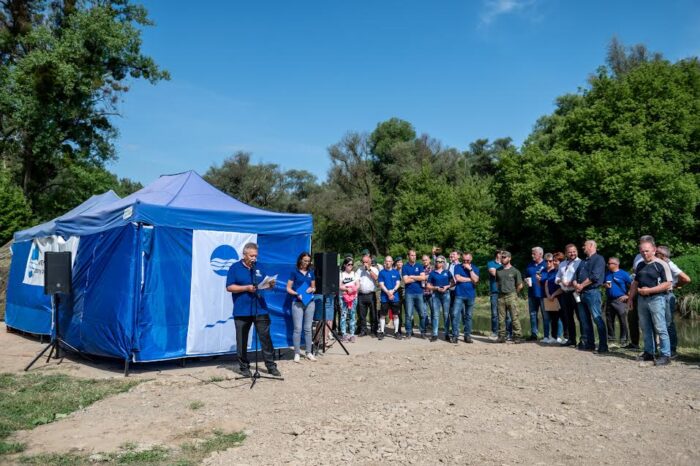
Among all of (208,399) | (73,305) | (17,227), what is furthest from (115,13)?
(208,399)

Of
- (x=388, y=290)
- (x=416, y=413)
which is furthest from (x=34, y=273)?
(x=416, y=413)

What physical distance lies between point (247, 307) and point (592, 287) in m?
5.68

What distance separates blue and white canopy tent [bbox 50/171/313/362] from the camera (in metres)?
7.55

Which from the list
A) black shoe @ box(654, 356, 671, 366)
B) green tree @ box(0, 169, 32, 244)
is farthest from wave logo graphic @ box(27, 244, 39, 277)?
green tree @ box(0, 169, 32, 244)

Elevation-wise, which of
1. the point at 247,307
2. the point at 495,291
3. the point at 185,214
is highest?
the point at 185,214

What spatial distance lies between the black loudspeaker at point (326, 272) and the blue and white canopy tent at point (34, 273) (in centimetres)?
449

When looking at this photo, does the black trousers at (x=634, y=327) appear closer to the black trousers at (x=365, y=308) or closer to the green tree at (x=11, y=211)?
the black trousers at (x=365, y=308)

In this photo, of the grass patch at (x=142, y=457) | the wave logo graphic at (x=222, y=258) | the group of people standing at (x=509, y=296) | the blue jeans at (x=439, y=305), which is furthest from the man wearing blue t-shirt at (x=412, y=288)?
the grass patch at (x=142, y=457)

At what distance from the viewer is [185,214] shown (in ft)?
26.2

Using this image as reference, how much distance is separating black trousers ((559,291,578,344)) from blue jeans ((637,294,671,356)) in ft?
5.57

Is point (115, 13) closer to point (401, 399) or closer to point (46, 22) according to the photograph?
point (46, 22)

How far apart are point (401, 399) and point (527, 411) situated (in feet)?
4.49

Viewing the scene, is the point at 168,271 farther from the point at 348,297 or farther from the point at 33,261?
the point at 33,261

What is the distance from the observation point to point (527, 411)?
5289 millimetres
